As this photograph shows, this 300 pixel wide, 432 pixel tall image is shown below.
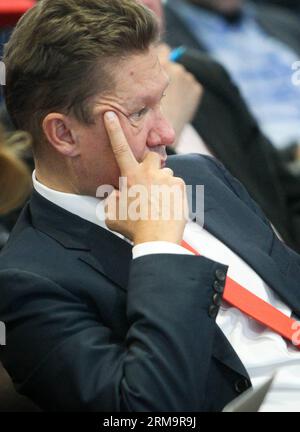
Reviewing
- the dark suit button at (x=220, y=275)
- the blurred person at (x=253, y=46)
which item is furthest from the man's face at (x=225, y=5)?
the dark suit button at (x=220, y=275)

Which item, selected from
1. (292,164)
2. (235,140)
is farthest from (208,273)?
(292,164)

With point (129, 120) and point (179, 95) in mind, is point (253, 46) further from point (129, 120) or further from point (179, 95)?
point (129, 120)

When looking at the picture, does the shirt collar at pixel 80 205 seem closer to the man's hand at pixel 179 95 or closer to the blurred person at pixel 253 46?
the man's hand at pixel 179 95

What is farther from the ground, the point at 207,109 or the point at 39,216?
the point at 39,216

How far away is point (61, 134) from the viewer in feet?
4.94

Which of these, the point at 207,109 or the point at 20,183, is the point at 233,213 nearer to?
the point at 20,183

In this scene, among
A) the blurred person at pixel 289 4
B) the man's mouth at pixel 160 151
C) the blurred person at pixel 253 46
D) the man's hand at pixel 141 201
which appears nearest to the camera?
the man's hand at pixel 141 201

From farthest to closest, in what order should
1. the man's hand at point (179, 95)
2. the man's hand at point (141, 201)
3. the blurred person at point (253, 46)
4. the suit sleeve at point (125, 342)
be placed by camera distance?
the blurred person at point (253, 46) < the man's hand at point (179, 95) < the man's hand at point (141, 201) < the suit sleeve at point (125, 342)

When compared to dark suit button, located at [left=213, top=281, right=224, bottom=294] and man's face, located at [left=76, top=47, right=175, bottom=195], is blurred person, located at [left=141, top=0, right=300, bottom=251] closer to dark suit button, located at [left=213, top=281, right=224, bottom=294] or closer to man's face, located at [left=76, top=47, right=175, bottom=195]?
man's face, located at [left=76, top=47, right=175, bottom=195]

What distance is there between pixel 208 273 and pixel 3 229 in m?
0.78

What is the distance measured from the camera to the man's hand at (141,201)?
145 cm

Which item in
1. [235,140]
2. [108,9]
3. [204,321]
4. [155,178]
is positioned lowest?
[235,140]

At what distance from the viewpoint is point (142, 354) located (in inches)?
53.0

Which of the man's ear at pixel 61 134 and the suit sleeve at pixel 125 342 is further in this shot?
the man's ear at pixel 61 134
